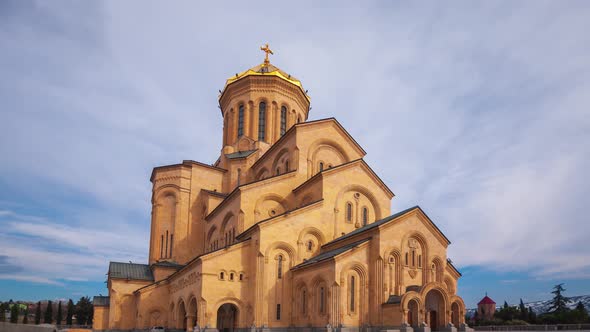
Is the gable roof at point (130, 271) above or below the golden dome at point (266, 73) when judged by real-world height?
below

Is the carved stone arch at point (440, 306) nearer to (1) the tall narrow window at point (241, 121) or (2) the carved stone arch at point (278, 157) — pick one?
(2) the carved stone arch at point (278, 157)

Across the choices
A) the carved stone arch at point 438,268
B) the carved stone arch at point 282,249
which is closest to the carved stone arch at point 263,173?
the carved stone arch at point 282,249

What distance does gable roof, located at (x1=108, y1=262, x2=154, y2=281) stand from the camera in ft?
118

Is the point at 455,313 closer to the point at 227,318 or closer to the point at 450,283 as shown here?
the point at 450,283

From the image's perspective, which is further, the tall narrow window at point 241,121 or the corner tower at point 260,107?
the tall narrow window at point 241,121

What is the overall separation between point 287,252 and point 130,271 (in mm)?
16052

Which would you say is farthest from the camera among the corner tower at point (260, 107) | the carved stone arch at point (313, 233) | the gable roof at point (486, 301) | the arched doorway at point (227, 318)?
the gable roof at point (486, 301)

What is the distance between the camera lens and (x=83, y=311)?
6500cm

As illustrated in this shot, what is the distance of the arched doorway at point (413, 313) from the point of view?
2380 cm

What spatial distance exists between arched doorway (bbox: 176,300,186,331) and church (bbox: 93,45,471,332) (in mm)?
86

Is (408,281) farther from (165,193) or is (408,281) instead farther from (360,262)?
(165,193)

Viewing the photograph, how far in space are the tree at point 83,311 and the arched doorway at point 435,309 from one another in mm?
54514

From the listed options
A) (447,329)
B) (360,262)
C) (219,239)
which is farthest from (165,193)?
(447,329)

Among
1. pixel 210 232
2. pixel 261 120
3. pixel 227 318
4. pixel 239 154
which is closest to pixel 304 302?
pixel 227 318
